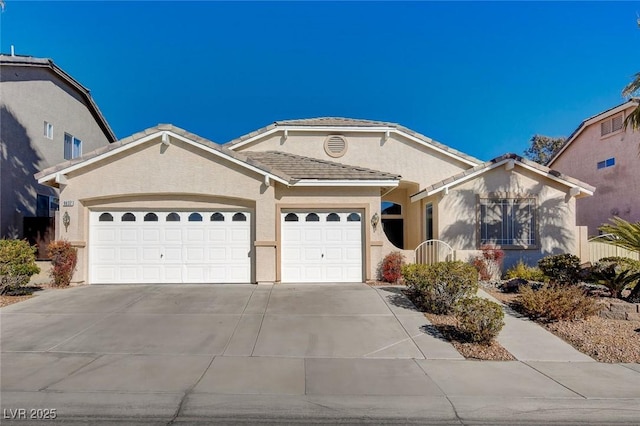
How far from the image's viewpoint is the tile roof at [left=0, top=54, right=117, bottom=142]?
1429cm

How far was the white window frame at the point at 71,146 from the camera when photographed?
1739 cm

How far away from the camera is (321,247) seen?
453 inches

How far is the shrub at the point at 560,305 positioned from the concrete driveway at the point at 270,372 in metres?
2.04

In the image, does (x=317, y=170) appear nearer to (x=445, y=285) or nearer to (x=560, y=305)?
(x=445, y=285)

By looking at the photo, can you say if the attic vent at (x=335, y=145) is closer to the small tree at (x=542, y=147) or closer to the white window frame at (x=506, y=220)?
the white window frame at (x=506, y=220)

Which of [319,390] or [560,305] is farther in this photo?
[560,305]

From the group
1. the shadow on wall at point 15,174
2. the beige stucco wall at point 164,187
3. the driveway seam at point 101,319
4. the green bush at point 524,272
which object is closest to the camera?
the driveway seam at point 101,319

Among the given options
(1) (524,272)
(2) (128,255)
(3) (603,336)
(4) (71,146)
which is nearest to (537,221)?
(1) (524,272)

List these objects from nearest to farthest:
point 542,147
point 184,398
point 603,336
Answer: point 184,398
point 603,336
point 542,147

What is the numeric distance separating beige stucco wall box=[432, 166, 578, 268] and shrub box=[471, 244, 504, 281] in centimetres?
76

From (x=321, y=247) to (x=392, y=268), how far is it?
2278mm

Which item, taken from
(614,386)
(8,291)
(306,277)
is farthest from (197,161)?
(614,386)

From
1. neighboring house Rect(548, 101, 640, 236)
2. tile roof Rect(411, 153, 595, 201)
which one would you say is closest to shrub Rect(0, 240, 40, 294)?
tile roof Rect(411, 153, 595, 201)

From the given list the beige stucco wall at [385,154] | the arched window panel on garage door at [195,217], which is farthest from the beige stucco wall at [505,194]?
the arched window panel on garage door at [195,217]
